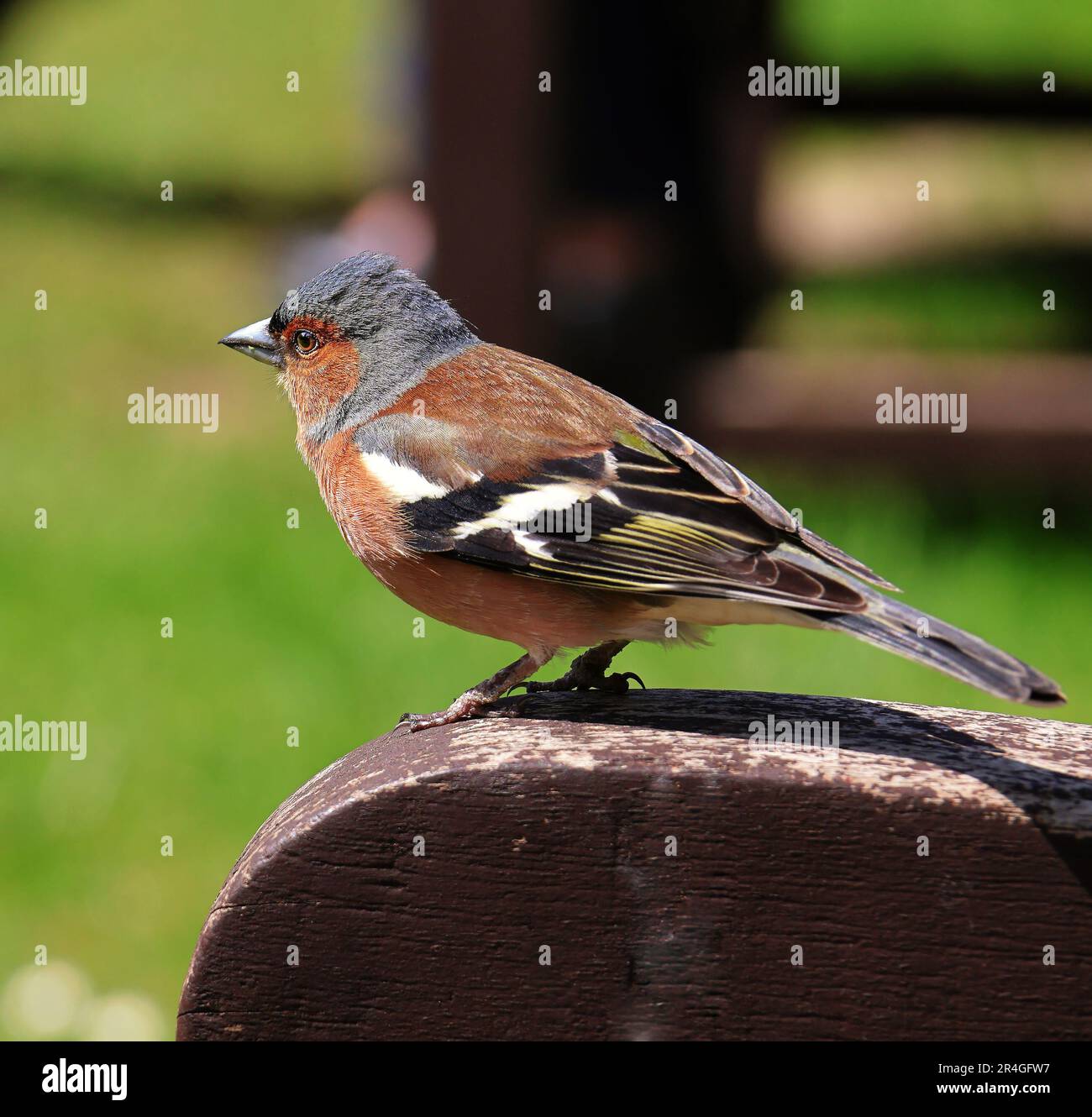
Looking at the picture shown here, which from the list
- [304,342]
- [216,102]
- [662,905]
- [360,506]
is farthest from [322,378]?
[216,102]

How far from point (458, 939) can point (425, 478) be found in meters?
1.59

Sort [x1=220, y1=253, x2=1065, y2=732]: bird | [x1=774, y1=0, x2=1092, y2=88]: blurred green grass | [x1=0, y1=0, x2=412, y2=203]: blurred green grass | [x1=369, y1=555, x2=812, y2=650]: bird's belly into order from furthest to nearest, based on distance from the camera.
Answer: [x1=0, y1=0, x2=412, y2=203]: blurred green grass, [x1=774, y1=0, x2=1092, y2=88]: blurred green grass, [x1=369, y1=555, x2=812, y2=650]: bird's belly, [x1=220, y1=253, x2=1065, y2=732]: bird

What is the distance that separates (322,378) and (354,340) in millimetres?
122

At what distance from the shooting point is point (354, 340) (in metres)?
3.62

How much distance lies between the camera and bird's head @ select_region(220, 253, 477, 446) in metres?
3.52

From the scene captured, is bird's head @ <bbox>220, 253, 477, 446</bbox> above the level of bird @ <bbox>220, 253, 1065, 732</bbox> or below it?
above

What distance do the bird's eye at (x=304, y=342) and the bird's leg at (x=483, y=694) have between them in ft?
3.47

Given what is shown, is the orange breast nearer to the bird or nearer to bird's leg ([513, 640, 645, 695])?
the bird

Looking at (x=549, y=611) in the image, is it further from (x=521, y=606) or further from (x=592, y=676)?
(x=592, y=676)

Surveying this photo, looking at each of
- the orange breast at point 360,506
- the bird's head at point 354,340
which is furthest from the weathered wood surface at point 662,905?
the bird's head at point 354,340

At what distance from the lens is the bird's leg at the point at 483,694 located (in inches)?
111

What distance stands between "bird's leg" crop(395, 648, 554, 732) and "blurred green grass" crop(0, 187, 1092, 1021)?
1987 mm

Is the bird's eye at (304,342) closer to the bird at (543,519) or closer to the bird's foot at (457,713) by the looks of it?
the bird at (543,519)

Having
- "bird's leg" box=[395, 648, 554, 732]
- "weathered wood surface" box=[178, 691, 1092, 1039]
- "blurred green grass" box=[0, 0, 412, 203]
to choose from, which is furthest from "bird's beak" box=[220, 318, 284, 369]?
"blurred green grass" box=[0, 0, 412, 203]
